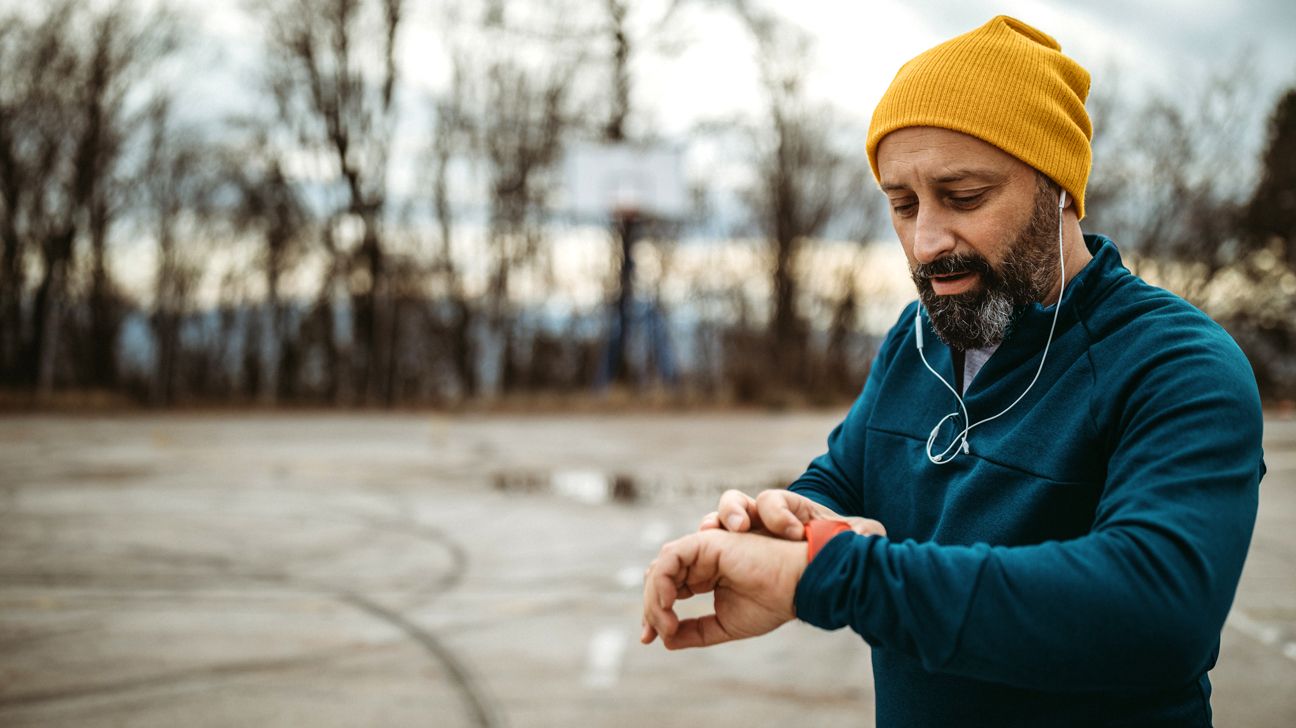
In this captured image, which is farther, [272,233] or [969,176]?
[272,233]

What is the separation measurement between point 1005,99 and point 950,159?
104mm

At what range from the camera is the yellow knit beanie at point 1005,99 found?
4.36ft

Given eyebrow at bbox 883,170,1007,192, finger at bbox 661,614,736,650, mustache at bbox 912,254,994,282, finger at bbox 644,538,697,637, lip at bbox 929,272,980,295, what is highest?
eyebrow at bbox 883,170,1007,192

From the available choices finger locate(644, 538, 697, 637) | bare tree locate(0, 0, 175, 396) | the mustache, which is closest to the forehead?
the mustache

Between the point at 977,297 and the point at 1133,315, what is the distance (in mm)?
211

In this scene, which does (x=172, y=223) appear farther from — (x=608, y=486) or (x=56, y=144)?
(x=608, y=486)

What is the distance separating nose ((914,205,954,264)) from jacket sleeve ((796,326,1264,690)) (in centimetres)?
39

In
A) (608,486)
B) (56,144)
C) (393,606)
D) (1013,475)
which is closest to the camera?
(1013,475)

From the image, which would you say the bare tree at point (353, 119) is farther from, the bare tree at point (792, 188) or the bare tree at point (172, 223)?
the bare tree at point (792, 188)

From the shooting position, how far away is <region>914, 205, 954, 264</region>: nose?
1.40 metres

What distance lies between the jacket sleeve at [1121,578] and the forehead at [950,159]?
0.38m

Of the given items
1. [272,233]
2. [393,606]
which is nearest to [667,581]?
[393,606]

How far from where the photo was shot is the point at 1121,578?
1021 mm

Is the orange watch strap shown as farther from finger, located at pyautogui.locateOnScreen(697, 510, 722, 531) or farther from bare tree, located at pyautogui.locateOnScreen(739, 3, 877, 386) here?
bare tree, located at pyautogui.locateOnScreen(739, 3, 877, 386)
